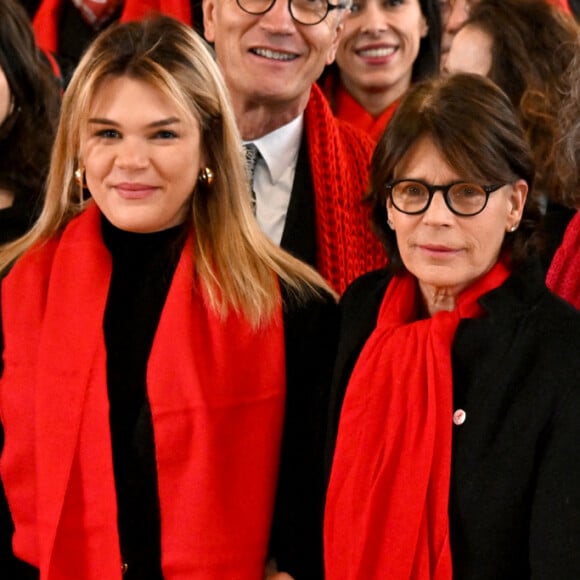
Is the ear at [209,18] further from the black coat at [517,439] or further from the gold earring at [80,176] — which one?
the black coat at [517,439]

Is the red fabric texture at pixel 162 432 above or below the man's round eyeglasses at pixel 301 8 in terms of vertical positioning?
below

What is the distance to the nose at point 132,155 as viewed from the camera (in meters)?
1.91

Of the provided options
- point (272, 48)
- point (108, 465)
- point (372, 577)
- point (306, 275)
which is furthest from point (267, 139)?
point (372, 577)

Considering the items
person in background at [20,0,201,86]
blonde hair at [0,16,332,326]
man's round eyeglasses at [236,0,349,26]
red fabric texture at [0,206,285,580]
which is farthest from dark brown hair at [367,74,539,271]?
person in background at [20,0,201,86]

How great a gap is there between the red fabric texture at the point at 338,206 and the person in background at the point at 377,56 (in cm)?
44

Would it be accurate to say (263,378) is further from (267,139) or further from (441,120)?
(267,139)

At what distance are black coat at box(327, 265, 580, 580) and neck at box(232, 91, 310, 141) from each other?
0.87m

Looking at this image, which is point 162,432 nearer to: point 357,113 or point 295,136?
point 295,136

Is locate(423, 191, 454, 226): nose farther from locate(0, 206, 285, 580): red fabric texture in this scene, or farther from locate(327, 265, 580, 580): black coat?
locate(0, 206, 285, 580): red fabric texture

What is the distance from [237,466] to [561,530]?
0.56m

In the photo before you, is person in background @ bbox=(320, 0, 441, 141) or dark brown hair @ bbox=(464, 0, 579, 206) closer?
dark brown hair @ bbox=(464, 0, 579, 206)

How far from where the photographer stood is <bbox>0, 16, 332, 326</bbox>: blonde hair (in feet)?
6.39

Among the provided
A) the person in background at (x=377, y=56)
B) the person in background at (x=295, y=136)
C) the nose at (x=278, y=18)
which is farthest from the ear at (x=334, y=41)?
the person in background at (x=377, y=56)

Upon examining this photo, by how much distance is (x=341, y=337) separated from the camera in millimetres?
1922
